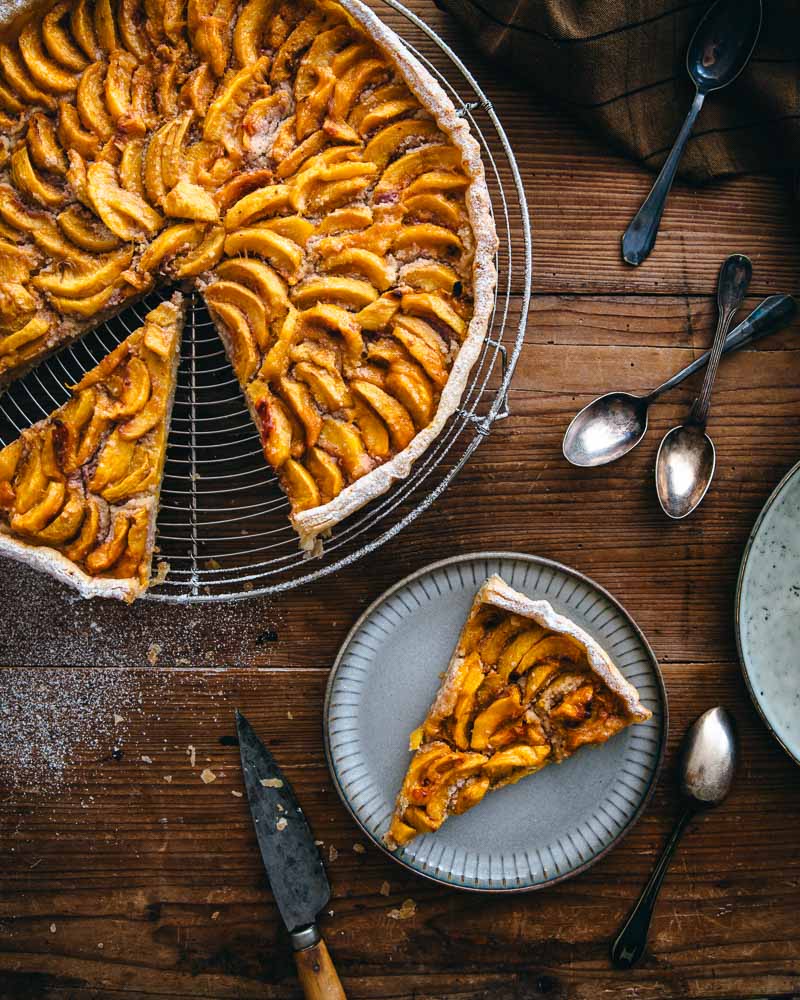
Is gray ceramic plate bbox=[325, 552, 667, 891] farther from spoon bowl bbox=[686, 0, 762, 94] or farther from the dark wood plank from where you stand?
spoon bowl bbox=[686, 0, 762, 94]

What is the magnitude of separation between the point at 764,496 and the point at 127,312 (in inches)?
106

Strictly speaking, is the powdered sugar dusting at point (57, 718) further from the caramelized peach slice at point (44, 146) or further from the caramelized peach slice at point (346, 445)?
the caramelized peach slice at point (44, 146)

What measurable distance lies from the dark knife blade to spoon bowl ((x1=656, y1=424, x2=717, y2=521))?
188 centimetres

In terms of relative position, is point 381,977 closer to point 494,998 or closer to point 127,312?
point 494,998

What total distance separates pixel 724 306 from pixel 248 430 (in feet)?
6.37

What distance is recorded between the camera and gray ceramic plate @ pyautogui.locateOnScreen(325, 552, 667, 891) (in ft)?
9.27

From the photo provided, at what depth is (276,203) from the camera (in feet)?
8.48

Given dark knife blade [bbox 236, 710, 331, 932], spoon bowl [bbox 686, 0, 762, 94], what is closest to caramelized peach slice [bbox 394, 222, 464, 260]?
spoon bowl [bbox 686, 0, 762, 94]

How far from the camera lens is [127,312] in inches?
118

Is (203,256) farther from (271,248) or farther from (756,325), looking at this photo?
(756,325)

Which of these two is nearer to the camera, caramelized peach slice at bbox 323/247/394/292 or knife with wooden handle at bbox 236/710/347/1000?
caramelized peach slice at bbox 323/247/394/292

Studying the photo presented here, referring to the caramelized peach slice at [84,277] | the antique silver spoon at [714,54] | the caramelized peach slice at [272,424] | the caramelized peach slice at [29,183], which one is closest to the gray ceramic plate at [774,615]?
the antique silver spoon at [714,54]

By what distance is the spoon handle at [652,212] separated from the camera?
9.50 feet

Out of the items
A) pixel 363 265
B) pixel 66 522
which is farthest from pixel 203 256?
pixel 66 522
